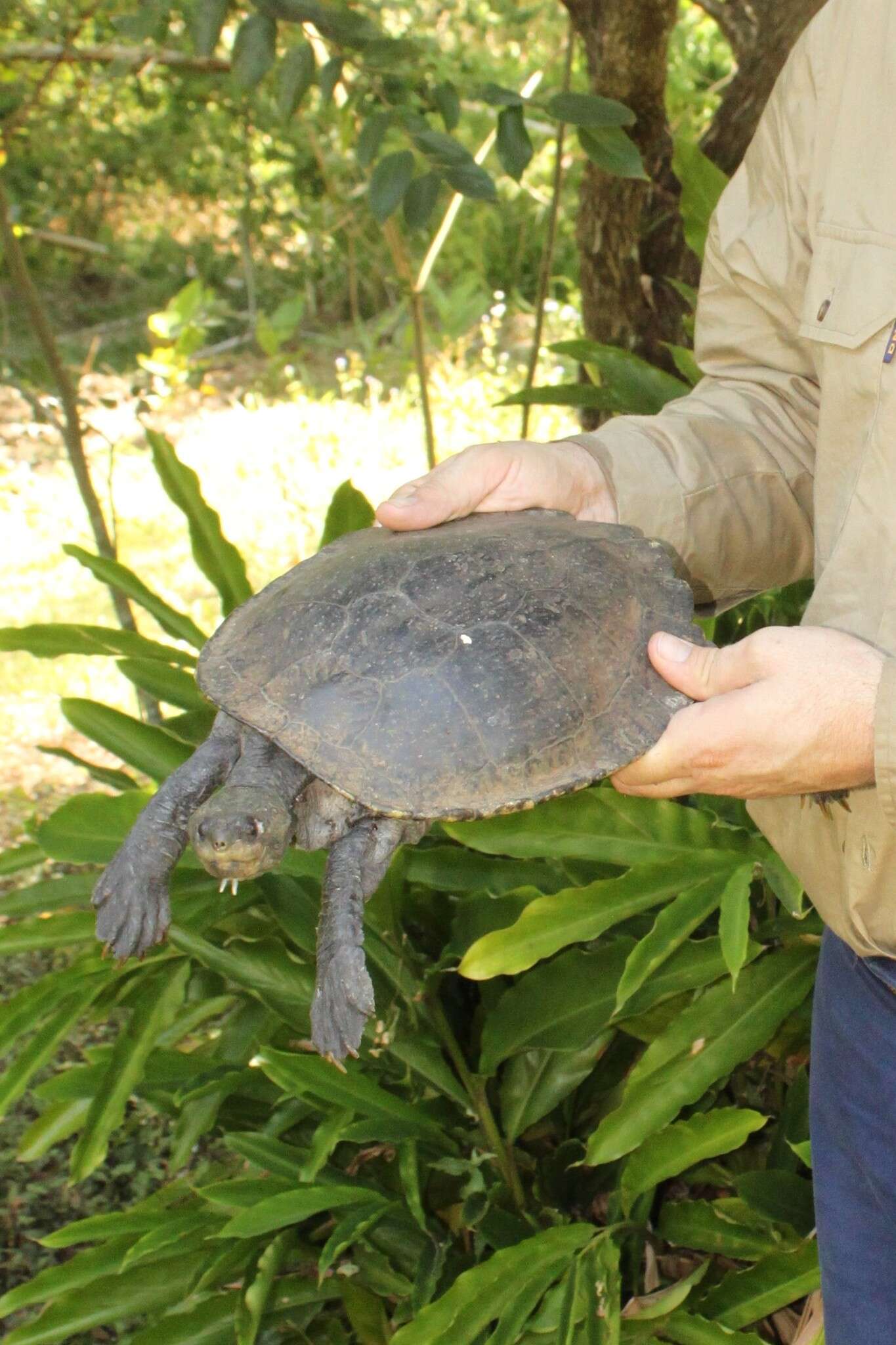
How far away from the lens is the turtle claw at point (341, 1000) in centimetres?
147

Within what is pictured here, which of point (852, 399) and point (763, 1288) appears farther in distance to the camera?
point (763, 1288)

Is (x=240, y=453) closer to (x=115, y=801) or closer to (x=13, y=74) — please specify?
(x=13, y=74)

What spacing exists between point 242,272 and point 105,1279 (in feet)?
26.3

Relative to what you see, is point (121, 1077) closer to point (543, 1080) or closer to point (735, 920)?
point (543, 1080)

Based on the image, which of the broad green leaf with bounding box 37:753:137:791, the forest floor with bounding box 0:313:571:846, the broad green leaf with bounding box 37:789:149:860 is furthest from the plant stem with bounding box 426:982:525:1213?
the forest floor with bounding box 0:313:571:846

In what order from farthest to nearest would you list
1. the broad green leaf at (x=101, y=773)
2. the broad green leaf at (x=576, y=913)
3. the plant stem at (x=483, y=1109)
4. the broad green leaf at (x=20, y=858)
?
the broad green leaf at (x=101, y=773) → the broad green leaf at (x=20, y=858) → the plant stem at (x=483, y=1109) → the broad green leaf at (x=576, y=913)

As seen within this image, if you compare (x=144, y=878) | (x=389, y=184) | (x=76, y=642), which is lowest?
(x=76, y=642)

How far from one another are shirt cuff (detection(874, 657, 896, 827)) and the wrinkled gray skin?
22.7 inches

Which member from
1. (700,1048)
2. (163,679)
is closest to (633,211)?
(163,679)

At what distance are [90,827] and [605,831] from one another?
938 millimetres

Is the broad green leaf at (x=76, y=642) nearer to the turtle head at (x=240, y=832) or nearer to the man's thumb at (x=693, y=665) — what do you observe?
the turtle head at (x=240, y=832)

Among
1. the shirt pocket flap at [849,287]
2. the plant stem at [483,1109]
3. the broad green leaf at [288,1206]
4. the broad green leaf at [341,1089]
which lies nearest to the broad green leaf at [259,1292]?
the broad green leaf at [288,1206]

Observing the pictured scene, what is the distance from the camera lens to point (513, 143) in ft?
7.71

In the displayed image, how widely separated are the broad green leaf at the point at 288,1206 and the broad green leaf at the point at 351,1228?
1.0 inches
